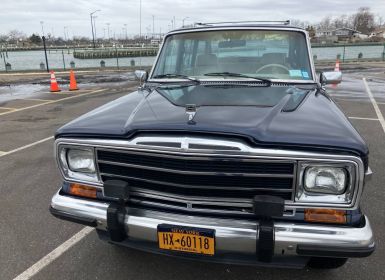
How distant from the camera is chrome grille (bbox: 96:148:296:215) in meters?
2.31

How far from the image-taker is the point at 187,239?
2.42m

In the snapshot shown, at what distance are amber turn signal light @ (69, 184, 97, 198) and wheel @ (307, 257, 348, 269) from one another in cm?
176

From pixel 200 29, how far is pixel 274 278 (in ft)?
8.97

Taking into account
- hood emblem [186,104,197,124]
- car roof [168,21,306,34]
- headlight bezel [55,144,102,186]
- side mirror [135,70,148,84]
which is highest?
car roof [168,21,306,34]

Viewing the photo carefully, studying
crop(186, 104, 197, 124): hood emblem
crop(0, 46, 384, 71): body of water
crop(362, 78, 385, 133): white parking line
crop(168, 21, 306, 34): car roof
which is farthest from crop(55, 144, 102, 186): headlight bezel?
crop(0, 46, 384, 71): body of water

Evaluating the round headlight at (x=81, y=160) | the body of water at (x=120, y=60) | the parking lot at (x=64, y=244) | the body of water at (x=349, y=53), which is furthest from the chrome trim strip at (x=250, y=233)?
the body of water at (x=349, y=53)

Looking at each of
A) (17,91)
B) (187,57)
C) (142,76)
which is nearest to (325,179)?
(187,57)

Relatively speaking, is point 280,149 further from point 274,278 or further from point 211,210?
point 274,278

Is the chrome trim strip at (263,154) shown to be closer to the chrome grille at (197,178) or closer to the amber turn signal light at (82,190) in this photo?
the chrome grille at (197,178)

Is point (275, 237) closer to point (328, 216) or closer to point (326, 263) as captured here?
point (328, 216)

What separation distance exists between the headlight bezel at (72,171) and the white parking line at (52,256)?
92 centimetres

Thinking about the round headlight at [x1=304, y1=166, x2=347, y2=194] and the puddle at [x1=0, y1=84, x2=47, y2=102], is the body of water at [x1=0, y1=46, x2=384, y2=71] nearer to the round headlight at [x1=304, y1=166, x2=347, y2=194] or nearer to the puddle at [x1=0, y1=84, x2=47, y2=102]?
the puddle at [x1=0, y1=84, x2=47, y2=102]

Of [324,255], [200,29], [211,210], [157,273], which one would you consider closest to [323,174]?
[324,255]

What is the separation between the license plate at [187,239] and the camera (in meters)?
2.37
